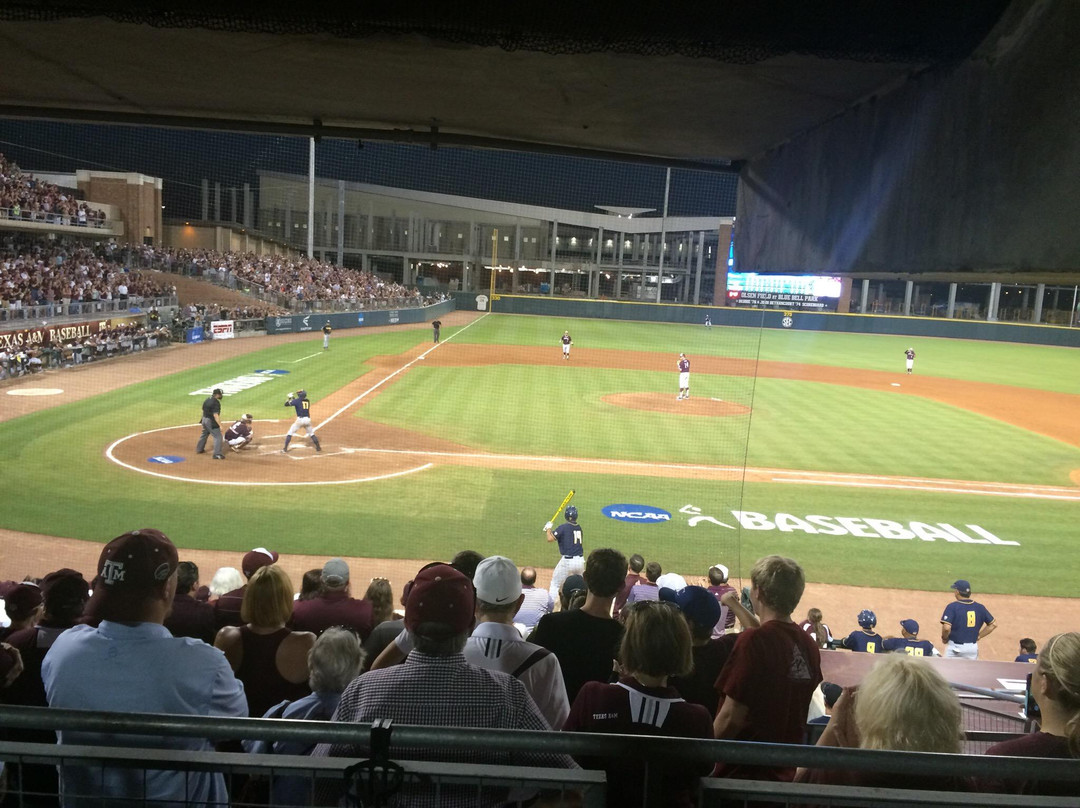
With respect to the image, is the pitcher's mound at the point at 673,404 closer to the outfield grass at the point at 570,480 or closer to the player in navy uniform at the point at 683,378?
the player in navy uniform at the point at 683,378

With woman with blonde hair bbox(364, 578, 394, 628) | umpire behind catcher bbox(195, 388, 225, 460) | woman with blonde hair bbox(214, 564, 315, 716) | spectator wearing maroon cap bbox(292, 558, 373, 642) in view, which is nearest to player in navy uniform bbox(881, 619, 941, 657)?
woman with blonde hair bbox(364, 578, 394, 628)

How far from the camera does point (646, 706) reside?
275 centimetres

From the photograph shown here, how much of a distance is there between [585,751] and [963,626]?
798cm

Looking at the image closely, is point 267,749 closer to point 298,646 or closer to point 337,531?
point 298,646

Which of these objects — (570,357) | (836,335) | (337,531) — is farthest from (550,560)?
(836,335)

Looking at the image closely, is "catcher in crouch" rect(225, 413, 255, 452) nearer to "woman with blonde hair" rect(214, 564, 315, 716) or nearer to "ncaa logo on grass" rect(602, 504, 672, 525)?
"ncaa logo on grass" rect(602, 504, 672, 525)

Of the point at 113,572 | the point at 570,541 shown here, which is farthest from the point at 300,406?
the point at 113,572

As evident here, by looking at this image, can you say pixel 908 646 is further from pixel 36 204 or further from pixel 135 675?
pixel 36 204

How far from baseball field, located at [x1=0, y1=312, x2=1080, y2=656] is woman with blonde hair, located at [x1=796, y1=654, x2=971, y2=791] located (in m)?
8.26

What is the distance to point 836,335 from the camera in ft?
179

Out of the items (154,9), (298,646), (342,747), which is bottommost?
(298,646)

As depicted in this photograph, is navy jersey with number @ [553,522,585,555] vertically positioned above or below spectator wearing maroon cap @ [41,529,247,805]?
below

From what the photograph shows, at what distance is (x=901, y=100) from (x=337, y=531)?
431 inches

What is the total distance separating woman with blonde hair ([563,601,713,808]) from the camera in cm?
253
